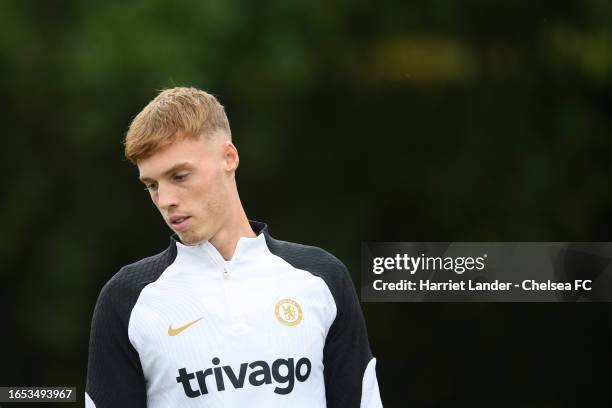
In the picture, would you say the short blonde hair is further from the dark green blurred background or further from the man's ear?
the dark green blurred background

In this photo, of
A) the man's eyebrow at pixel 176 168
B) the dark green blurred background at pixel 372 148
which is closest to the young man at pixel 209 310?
the man's eyebrow at pixel 176 168

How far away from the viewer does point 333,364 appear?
7.05 ft

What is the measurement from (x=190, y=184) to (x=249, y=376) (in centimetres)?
37

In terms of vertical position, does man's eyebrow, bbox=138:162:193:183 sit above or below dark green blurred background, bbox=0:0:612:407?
below

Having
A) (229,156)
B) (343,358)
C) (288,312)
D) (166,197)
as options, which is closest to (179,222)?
(166,197)

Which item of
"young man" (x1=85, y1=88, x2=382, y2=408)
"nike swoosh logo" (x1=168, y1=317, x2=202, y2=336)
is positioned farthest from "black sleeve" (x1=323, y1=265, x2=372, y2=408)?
"nike swoosh logo" (x1=168, y1=317, x2=202, y2=336)

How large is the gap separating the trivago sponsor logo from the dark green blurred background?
3303mm

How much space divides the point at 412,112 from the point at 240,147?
35.0 inches

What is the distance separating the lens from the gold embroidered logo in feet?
6.89

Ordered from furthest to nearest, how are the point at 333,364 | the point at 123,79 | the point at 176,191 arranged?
the point at 123,79, the point at 333,364, the point at 176,191

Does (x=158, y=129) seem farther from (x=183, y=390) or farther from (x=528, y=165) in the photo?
(x=528, y=165)

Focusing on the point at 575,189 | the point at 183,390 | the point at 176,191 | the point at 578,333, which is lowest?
the point at 183,390

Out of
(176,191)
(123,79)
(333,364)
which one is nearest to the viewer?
(176,191)

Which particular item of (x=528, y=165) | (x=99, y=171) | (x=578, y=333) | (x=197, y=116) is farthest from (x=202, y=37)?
(x=197, y=116)
